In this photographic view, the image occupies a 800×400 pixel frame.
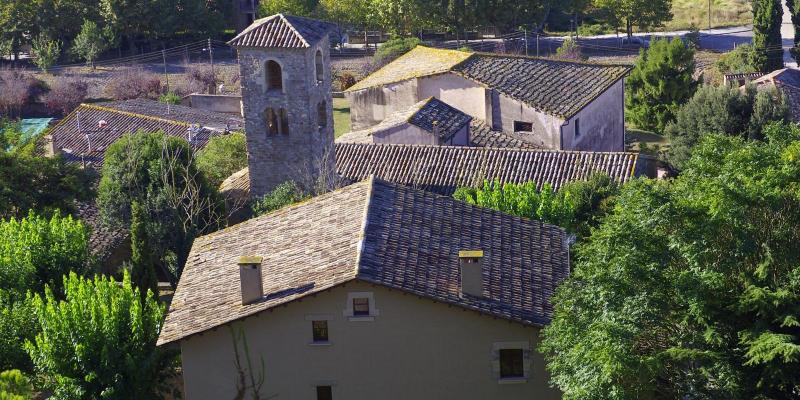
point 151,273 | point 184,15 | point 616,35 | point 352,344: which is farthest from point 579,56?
point 352,344

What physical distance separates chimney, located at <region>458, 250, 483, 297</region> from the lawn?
35.6m

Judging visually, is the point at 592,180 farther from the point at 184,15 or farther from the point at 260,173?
the point at 184,15

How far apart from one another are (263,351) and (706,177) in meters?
9.15

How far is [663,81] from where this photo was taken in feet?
197

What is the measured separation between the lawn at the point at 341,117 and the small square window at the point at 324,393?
3548 cm

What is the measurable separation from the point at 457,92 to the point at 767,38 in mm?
26162

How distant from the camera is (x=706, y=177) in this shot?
22.5m

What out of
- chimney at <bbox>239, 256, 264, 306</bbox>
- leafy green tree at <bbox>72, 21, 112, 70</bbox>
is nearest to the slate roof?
chimney at <bbox>239, 256, 264, 306</bbox>

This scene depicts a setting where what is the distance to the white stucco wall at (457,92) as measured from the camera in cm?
4997

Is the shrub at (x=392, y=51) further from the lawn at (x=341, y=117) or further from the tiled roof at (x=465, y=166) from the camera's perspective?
the tiled roof at (x=465, y=166)

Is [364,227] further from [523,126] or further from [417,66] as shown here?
[417,66]

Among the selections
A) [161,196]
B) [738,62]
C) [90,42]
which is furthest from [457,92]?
[90,42]

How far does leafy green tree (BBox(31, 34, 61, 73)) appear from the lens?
80.9 metres

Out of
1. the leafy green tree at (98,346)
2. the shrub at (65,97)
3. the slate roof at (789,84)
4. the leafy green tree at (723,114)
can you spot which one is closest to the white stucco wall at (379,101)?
the leafy green tree at (723,114)
